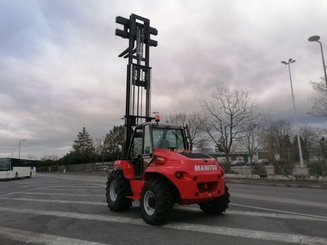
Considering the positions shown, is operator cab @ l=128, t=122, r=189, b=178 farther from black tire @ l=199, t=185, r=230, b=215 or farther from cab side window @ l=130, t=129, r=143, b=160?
black tire @ l=199, t=185, r=230, b=215


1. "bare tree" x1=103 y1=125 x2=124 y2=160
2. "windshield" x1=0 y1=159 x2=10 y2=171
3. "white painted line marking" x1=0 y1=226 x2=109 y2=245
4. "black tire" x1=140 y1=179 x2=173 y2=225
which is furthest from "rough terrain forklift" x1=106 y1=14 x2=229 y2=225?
"bare tree" x1=103 y1=125 x2=124 y2=160

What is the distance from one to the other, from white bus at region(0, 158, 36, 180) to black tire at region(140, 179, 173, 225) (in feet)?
122

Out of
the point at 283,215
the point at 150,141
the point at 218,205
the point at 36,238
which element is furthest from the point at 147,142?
the point at 283,215

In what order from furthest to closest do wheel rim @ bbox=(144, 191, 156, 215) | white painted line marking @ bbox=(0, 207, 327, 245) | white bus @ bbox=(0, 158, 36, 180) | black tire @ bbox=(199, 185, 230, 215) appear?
white bus @ bbox=(0, 158, 36, 180), black tire @ bbox=(199, 185, 230, 215), wheel rim @ bbox=(144, 191, 156, 215), white painted line marking @ bbox=(0, 207, 327, 245)

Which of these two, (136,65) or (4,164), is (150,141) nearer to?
(136,65)

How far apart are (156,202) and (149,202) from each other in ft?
1.75

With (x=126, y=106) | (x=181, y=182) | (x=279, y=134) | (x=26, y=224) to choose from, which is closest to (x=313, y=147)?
(x=126, y=106)

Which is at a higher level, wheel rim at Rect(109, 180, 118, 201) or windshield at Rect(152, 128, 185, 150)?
windshield at Rect(152, 128, 185, 150)

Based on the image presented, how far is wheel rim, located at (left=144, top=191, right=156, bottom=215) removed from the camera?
25.7ft

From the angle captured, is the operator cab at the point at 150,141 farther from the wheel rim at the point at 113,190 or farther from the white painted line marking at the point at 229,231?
the white painted line marking at the point at 229,231

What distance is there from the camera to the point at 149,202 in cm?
795

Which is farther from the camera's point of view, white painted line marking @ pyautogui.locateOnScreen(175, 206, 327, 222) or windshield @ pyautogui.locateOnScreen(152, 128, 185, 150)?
windshield @ pyautogui.locateOnScreen(152, 128, 185, 150)

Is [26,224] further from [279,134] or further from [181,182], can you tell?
[279,134]

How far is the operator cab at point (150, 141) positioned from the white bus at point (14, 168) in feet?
116
